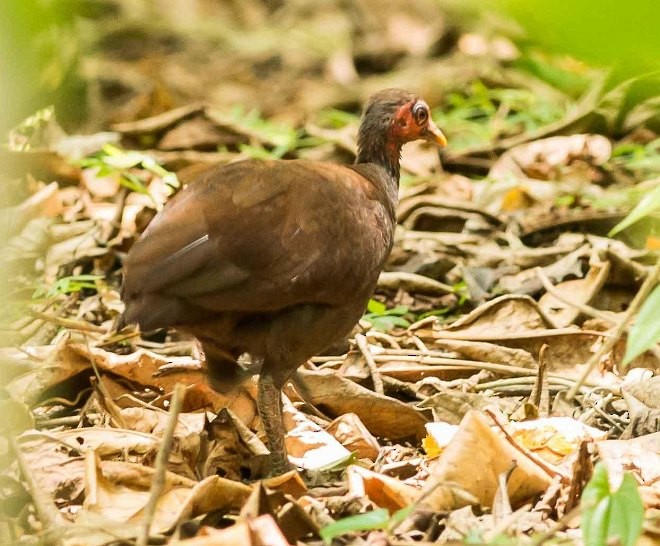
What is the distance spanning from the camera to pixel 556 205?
570 cm

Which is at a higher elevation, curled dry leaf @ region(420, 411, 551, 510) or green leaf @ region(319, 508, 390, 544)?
green leaf @ region(319, 508, 390, 544)

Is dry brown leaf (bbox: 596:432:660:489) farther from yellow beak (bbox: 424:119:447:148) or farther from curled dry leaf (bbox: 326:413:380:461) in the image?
yellow beak (bbox: 424:119:447:148)

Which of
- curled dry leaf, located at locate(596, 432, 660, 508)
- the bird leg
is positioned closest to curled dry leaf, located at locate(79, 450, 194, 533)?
the bird leg

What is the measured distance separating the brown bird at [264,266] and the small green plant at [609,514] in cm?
122

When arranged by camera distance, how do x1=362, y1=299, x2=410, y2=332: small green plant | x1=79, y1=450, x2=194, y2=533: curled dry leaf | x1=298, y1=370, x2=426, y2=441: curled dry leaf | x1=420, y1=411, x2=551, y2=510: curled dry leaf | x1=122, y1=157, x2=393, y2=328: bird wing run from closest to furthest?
x1=79, y1=450, x2=194, y2=533: curled dry leaf → x1=420, y1=411, x2=551, y2=510: curled dry leaf → x1=122, y1=157, x2=393, y2=328: bird wing → x1=298, y1=370, x2=426, y2=441: curled dry leaf → x1=362, y1=299, x2=410, y2=332: small green plant

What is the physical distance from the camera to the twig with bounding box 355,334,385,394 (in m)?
3.49

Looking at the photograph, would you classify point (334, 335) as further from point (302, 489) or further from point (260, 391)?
point (302, 489)

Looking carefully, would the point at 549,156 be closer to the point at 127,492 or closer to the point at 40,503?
the point at 127,492

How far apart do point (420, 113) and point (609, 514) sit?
2473 mm

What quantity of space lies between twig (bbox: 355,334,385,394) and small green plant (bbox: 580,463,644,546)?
5.37ft

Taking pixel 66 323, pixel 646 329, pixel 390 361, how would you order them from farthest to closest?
pixel 390 361 < pixel 66 323 < pixel 646 329

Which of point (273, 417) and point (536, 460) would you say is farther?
point (273, 417)

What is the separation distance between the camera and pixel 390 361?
3770mm

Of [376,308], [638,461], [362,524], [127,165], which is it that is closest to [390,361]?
[376,308]
